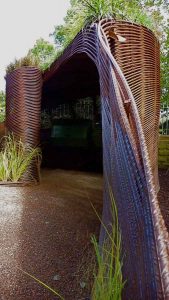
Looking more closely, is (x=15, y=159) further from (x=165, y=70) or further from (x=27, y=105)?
(x=165, y=70)

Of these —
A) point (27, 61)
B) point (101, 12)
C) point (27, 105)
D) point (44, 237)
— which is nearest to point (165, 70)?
point (27, 61)

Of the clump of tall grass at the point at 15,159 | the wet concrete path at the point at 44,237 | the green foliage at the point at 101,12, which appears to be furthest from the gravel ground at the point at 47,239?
the green foliage at the point at 101,12

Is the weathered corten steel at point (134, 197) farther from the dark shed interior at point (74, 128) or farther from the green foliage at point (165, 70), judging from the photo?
the dark shed interior at point (74, 128)

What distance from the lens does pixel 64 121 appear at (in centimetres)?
831

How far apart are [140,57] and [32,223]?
2006mm

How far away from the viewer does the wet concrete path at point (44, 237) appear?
6.78 feet

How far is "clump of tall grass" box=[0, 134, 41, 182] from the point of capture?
476cm

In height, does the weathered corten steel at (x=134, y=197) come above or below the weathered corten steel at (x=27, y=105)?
below

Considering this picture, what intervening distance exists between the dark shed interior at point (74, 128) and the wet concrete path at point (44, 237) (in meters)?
3.03

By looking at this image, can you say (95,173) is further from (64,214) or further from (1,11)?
(1,11)

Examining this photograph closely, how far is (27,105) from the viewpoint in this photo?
5164 mm

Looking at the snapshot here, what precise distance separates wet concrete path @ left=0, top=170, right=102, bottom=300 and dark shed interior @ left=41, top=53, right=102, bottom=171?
9.94 ft

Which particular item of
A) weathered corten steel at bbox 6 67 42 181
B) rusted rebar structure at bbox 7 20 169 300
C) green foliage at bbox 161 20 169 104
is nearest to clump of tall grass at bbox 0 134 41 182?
weathered corten steel at bbox 6 67 42 181

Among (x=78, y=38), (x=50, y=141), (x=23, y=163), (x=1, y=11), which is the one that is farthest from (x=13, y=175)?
(x=1, y=11)
